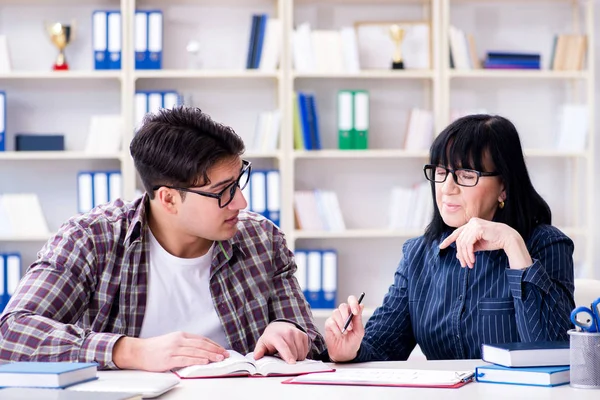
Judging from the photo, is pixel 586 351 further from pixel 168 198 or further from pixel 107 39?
pixel 107 39

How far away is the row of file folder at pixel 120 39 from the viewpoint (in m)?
4.39

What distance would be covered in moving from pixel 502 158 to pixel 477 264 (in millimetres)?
270

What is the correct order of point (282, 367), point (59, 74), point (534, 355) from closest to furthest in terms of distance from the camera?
point (534, 355)
point (282, 367)
point (59, 74)

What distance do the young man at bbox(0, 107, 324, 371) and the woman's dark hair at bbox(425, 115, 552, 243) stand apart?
1.73 feet

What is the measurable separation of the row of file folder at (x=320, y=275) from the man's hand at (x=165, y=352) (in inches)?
103

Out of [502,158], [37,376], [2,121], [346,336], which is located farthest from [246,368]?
[2,121]

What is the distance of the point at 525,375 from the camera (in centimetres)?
162

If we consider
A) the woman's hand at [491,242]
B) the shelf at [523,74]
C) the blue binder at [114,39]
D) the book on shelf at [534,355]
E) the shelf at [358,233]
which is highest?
the blue binder at [114,39]

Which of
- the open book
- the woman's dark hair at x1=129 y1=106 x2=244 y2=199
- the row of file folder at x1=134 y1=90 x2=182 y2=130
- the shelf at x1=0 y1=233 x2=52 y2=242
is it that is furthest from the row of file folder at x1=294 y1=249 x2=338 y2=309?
the open book

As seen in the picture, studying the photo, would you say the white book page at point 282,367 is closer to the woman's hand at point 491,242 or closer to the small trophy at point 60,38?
the woman's hand at point 491,242

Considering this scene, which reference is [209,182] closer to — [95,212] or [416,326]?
[95,212]

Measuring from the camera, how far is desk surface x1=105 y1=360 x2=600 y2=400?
153 centimetres

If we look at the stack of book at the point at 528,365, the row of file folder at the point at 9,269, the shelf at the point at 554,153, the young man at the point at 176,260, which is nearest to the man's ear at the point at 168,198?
the young man at the point at 176,260

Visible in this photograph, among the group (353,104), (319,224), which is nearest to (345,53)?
(353,104)
